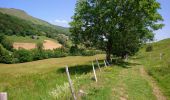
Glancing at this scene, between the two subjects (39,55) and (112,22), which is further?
(39,55)

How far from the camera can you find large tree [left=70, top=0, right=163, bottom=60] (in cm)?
4428

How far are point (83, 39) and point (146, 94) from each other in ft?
96.3

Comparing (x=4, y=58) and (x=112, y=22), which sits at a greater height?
(x=112, y=22)

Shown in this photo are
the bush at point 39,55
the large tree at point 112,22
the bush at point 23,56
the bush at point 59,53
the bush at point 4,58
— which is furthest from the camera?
the bush at point 59,53

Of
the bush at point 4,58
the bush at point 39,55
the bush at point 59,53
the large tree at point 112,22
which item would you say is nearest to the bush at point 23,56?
the bush at point 39,55

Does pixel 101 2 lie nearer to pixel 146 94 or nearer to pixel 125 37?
pixel 125 37

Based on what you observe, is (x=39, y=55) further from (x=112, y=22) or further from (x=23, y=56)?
(x=112, y=22)

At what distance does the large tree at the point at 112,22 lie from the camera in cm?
4428

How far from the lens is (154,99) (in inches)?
727

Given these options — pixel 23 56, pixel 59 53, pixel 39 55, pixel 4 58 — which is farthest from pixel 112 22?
pixel 59 53

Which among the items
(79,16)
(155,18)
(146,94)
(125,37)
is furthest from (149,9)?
(146,94)

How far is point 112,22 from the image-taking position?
146ft

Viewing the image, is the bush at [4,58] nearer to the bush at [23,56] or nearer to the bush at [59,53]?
the bush at [23,56]

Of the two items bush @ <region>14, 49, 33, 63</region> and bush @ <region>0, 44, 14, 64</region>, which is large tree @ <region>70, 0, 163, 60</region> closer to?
bush @ <region>0, 44, 14, 64</region>
